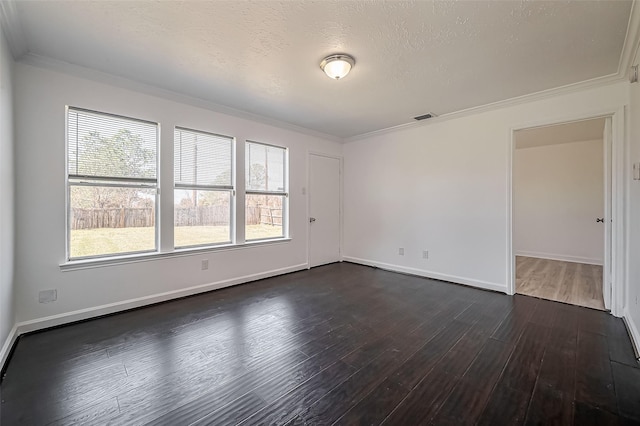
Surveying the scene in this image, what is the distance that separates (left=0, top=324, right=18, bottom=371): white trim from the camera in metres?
2.01

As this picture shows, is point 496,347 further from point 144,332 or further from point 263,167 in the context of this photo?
point 263,167


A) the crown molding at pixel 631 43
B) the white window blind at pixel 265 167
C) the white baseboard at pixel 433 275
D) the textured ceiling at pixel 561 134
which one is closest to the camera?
the crown molding at pixel 631 43

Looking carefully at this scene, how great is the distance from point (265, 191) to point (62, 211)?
244cm

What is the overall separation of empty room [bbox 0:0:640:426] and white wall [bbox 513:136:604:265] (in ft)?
3.42

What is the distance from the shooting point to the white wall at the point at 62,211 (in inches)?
98.7

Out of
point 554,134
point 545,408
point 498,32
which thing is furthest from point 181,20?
point 554,134

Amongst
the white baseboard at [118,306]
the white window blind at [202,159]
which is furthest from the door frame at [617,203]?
the white window blind at [202,159]

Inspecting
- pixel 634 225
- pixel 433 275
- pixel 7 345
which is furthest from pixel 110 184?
pixel 634 225

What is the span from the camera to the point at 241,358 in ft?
6.97

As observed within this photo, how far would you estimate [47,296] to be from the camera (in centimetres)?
A: 262

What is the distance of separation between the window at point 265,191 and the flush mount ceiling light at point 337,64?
2033 mm

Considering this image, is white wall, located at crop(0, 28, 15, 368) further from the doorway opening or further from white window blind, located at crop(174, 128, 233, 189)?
the doorway opening

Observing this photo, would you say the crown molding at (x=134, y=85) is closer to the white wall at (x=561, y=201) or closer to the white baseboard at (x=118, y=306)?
the white baseboard at (x=118, y=306)

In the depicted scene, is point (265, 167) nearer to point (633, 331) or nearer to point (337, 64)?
point (337, 64)
